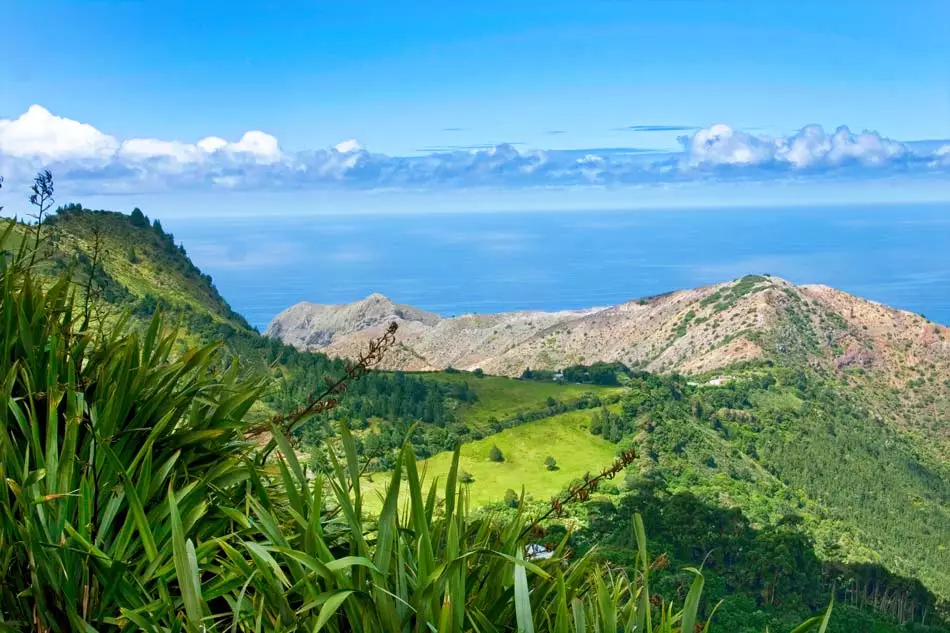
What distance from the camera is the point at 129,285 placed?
45844 millimetres

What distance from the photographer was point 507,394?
52969mm

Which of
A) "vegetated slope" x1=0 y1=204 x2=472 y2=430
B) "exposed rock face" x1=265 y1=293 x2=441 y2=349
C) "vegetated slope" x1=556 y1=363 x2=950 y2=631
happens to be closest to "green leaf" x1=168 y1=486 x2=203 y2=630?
"vegetated slope" x1=556 y1=363 x2=950 y2=631

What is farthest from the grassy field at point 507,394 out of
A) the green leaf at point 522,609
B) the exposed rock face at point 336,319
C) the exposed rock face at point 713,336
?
the green leaf at point 522,609

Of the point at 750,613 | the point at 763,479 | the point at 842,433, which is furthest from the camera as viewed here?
the point at 842,433

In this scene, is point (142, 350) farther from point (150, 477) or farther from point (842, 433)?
point (842, 433)

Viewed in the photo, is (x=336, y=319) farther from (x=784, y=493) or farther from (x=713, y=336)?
(x=784, y=493)

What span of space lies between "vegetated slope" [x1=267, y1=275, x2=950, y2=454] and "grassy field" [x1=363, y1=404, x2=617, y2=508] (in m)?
16.6

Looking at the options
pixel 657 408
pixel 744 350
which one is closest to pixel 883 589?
pixel 657 408

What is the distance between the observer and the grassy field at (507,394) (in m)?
49.2

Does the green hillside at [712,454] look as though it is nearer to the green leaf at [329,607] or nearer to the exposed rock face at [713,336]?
the exposed rock face at [713,336]

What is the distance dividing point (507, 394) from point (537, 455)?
10628 mm

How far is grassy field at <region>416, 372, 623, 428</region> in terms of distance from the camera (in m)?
49.2

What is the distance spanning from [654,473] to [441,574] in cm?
4390

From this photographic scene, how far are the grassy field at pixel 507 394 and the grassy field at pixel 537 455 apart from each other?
9.99 feet
